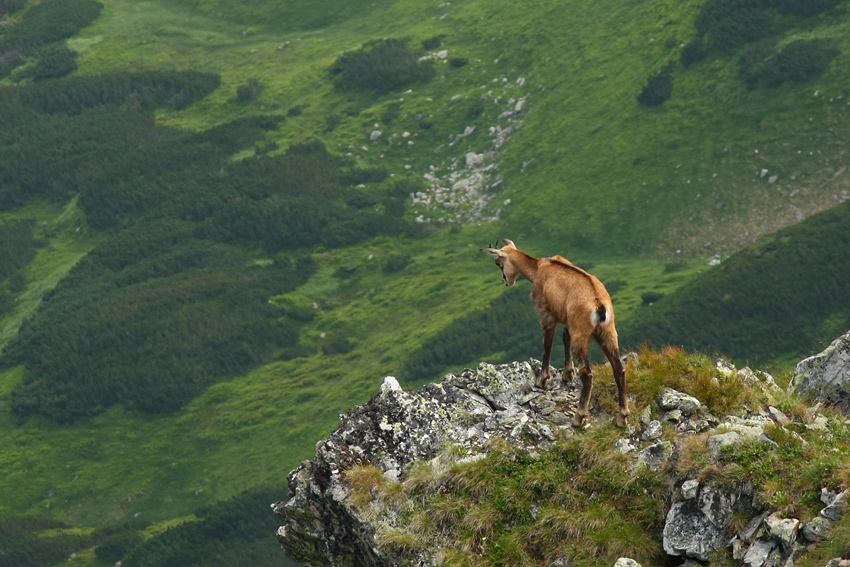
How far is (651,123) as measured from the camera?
84.9m

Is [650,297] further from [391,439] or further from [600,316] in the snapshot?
[600,316]

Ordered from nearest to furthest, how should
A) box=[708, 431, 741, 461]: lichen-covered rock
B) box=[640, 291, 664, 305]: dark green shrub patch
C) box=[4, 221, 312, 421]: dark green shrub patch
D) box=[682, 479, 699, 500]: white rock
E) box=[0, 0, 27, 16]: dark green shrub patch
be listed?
box=[682, 479, 699, 500]: white rock < box=[708, 431, 741, 461]: lichen-covered rock < box=[640, 291, 664, 305]: dark green shrub patch < box=[4, 221, 312, 421]: dark green shrub patch < box=[0, 0, 27, 16]: dark green shrub patch

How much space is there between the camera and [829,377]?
17.0m

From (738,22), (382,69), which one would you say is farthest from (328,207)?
(738,22)

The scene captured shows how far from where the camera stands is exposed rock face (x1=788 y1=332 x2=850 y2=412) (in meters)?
16.8

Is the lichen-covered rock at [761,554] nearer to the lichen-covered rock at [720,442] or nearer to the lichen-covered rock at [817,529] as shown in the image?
the lichen-covered rock at [817,529]

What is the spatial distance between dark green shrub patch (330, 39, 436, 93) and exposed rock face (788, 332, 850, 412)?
290ft

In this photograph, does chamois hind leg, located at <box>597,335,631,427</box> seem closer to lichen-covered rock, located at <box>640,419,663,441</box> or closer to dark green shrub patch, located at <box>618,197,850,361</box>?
lichen-covered rock, located at <box>640,419,663,441</box>

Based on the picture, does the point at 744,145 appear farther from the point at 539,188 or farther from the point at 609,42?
the point at 609,42

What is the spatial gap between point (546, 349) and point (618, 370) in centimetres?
169

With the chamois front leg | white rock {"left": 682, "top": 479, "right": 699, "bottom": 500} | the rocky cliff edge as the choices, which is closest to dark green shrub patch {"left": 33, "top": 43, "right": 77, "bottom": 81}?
the rocky cliff edge

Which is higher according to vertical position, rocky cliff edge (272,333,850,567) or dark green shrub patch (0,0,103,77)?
rocky cliff edge (272,333,850,567)

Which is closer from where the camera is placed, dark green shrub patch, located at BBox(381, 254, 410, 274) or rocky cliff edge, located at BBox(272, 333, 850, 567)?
rocky cliff edge, located at BBox(272, 333, 850, 567)

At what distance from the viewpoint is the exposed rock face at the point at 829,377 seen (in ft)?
55.1
